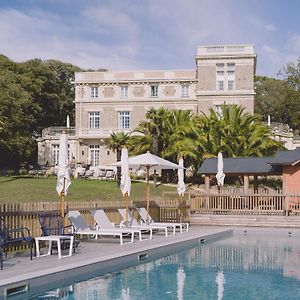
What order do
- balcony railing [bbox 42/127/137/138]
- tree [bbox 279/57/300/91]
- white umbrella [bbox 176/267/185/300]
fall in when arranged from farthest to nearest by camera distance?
tree [bbox 279/57/300/91] < balcony railing [bbox 42/127/137/138] < white umbrella [bbox 176/267/185/300]

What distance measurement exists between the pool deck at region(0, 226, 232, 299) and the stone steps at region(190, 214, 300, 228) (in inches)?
250

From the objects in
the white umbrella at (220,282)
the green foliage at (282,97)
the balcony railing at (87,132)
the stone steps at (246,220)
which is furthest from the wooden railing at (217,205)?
the green foliage at (282,97)

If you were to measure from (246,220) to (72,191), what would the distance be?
42.4 ft

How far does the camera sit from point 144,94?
5288 cm

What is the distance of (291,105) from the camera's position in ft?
208

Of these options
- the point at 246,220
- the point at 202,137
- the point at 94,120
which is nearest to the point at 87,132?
the point at 94,120

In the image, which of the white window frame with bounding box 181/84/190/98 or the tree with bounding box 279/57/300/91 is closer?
the white window frame with bounding box 181/84/190/98

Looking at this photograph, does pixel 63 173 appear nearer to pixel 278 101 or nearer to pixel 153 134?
pixel 153 134

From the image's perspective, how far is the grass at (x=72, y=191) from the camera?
30.5 m

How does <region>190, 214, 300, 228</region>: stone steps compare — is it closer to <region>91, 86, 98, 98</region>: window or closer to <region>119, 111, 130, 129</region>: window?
<region>119, 111, 130, 129</region>: window

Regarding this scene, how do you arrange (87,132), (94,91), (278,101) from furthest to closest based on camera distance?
(278,101) < (94,91) < (87,132)

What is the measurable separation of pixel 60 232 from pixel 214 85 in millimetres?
38719

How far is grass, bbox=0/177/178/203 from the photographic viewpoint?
30500mm

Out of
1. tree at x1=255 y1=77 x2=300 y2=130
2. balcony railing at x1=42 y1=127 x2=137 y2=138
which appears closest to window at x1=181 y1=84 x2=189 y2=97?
balcony railing at x1=42 y1=127 x2=137 y2=138
